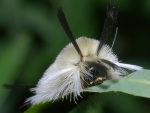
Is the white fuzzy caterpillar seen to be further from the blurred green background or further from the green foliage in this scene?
the blurred green background

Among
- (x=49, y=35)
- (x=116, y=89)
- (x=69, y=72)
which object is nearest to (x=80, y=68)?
(x=69, y=72)

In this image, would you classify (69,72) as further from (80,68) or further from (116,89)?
(116,89)

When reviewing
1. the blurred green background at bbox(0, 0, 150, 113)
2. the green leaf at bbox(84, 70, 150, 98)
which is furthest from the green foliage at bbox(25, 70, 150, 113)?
the blurred green background at bbox(0, 0, 150, 113)

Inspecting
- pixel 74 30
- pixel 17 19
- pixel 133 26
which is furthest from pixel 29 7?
pixel 133 26

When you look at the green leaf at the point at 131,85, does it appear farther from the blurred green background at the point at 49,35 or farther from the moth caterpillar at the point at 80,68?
the blurred green background at the point at 49,35

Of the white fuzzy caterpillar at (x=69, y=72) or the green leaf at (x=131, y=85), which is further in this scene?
the white fuzzy caterpillar at (x=69, y=72)

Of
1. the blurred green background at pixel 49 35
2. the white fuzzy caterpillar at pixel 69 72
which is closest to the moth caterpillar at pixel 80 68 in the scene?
the white fuzzy caterpillar at pixel 69 72
